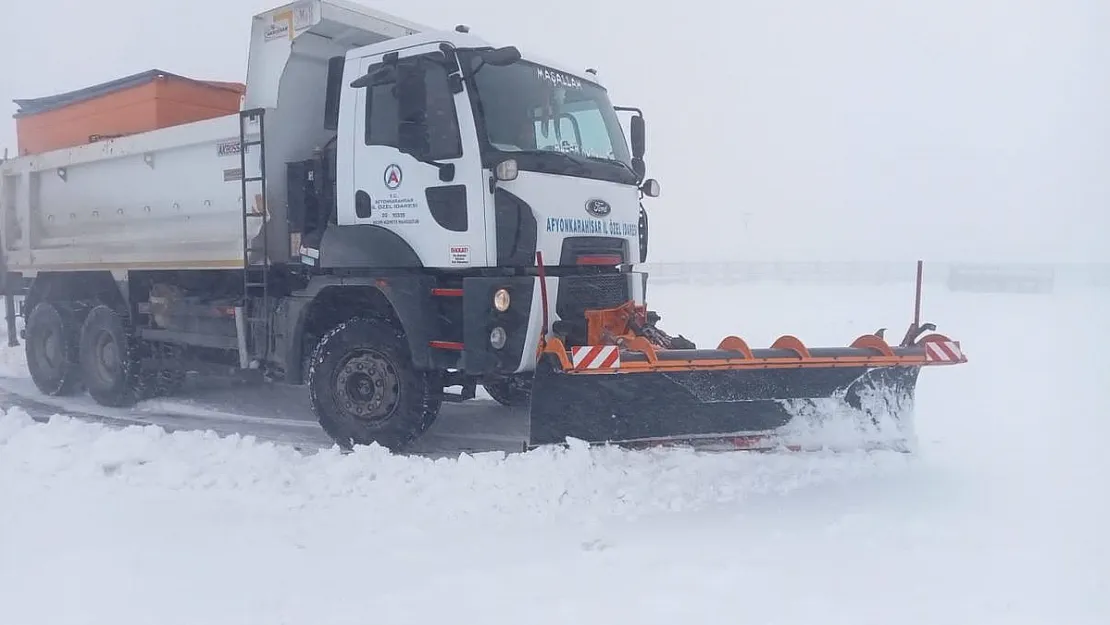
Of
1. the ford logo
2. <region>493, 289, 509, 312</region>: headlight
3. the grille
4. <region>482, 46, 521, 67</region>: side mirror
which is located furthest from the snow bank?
<region>482, 46, 521, 67</region>: side mirror

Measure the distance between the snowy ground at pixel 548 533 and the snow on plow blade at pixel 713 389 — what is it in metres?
0.20

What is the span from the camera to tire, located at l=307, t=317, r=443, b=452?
591 centimetres

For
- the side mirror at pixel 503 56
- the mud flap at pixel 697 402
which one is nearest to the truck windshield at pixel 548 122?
the side mirror at pixel 503 56

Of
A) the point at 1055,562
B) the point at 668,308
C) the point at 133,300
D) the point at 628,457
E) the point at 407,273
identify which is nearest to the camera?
the point at 1055,562

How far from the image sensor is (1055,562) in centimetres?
395

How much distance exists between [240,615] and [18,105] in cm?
912

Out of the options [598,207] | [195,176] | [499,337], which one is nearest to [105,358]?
[195,176]

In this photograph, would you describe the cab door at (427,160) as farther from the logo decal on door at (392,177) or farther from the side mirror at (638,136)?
the side mirror at (638,136)

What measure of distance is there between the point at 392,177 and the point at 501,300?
1.36 metres

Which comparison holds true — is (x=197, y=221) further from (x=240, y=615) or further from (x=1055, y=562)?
(x=1055, y=562)

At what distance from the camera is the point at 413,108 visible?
18.1 ft

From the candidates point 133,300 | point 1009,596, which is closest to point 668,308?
point 133,300

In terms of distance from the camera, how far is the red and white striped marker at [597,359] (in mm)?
4871

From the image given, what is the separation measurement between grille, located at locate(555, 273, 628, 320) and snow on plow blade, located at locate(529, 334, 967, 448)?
53 centimetres
